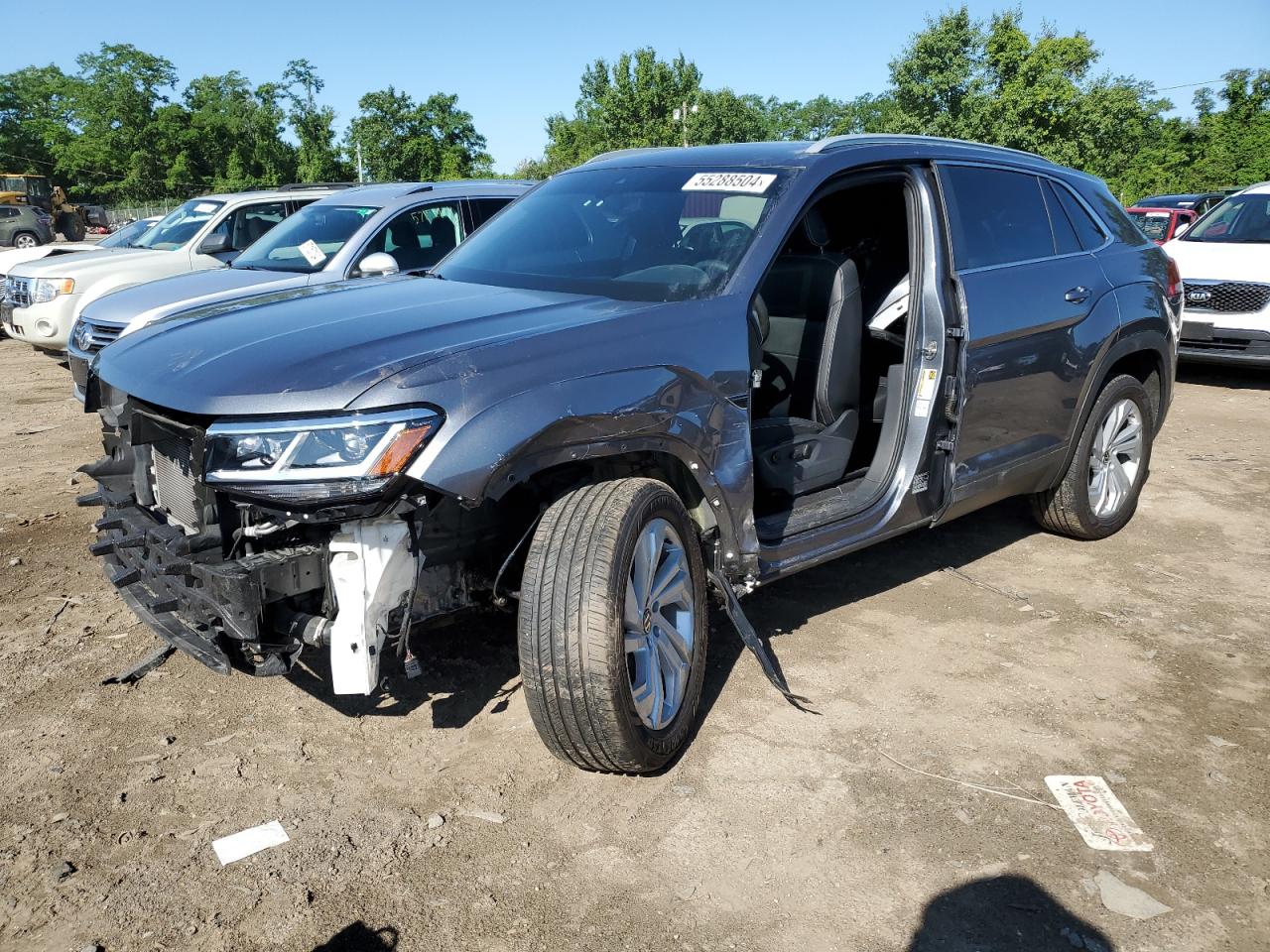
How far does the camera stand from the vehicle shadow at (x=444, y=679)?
3.42 meters

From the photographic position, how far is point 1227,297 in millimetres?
9133

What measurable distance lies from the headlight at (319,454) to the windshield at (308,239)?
4.88 metres

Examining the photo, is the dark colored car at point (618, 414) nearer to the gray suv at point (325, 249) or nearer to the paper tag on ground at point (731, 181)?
the paper tag on ground at point (731, 181)

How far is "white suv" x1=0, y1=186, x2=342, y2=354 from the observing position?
9.00 m

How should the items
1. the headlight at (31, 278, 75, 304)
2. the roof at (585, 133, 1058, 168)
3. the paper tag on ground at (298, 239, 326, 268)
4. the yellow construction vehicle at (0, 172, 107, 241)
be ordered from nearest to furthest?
the roof at (585, 133, 1058, 168), the paper tag on ground at (298, 239, 326, 268), the headlight at (31, 278, 75, 304), the yellow construction vehicle at (0, 172, 107, 241)

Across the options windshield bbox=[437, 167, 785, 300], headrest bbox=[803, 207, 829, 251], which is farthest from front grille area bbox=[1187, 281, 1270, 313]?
windshield bbox=[437, 167, 785, 300]

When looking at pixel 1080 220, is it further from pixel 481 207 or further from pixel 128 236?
pixel 128 236

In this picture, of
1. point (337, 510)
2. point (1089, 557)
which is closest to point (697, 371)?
point (337, 510)

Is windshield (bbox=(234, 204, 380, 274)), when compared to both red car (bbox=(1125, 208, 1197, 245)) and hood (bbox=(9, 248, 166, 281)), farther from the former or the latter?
red car (bbox=(1125, 208, 1197, 245))

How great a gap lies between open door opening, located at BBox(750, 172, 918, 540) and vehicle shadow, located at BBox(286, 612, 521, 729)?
112 centimetres

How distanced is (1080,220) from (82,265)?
8686 millimetres

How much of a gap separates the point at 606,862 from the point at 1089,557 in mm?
3375

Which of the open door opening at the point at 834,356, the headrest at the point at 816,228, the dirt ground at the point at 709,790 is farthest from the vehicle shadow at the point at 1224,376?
the headrest at the point at 816,228

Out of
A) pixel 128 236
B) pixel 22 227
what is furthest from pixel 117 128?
pixel 128 236
